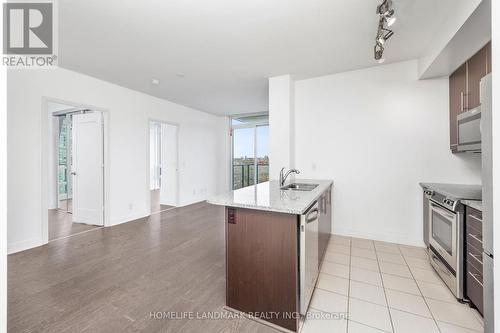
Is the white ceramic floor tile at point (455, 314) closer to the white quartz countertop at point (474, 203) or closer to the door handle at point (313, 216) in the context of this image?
the white quartz countertop at point (474, 203)

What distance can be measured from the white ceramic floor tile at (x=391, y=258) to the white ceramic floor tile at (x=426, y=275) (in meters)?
0.18

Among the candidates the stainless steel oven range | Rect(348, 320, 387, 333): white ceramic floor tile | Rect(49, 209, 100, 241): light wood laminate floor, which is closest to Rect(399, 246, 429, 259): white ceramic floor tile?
the stainless steel oven range

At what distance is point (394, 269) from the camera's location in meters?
2.45

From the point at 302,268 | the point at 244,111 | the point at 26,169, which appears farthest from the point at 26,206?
the point at 244,111

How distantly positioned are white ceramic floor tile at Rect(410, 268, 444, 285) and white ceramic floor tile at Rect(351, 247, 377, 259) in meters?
0.44

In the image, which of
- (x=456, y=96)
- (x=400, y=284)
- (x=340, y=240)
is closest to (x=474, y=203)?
(x=400, y=284)

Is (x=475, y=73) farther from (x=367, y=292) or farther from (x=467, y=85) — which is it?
(x=367, y=292)

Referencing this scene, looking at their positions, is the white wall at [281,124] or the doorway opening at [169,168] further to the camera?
the doorway opening at [169,168]

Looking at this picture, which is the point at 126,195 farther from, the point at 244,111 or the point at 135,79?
the point at 244,111

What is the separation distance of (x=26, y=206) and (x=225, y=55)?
3.40 m

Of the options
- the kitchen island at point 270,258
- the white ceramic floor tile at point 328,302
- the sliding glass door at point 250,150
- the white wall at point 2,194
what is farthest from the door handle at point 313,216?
the sliding glass door at point 250,150

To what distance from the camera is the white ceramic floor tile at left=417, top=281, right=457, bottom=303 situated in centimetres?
193

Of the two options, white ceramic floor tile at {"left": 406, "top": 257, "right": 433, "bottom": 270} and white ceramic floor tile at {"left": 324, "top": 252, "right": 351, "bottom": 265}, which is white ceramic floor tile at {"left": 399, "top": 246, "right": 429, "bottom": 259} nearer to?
white ceramic floor tile at {"left": 406, "top": 257, "right": 433, "bottom": 270}

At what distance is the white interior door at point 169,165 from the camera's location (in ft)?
18.4
